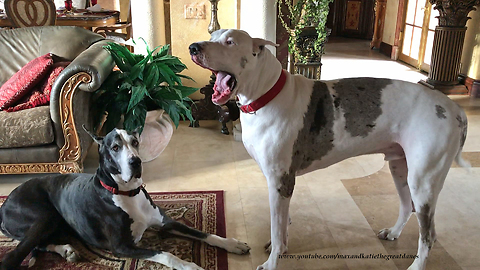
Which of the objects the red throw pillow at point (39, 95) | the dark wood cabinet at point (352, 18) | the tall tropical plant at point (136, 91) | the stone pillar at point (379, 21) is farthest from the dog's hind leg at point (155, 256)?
the dark wood cabinet at point (352, 18)

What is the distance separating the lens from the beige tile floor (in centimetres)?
213

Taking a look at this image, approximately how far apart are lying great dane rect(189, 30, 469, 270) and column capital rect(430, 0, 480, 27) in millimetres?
3694

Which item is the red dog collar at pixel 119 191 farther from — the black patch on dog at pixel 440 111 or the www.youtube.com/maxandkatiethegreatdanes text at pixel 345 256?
the black patch on dog at pixel 440 111

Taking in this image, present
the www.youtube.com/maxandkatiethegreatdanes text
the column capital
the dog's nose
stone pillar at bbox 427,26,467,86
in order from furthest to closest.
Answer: stone pillar at bbox 427,26,467,86 → the column capital → the www.youtube.com/maxandkatiethegreatdanes text → the dog's nose

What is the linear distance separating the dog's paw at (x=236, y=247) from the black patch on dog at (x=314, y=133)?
0.45m

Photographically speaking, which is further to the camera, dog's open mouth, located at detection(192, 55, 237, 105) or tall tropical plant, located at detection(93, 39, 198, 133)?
tall tropical plant, located at detection(93, 39, 198, 133)

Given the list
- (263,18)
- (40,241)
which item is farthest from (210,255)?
(263,18)

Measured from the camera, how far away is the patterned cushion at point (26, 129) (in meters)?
2.69

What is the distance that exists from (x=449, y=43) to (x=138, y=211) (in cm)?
451

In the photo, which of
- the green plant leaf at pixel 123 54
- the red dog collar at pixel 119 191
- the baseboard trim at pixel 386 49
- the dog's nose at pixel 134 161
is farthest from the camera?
the baseboard trim at pixel 386 49

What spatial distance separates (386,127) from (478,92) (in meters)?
3.98

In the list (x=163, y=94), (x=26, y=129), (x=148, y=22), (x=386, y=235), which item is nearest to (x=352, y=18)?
(x=148, y=22)

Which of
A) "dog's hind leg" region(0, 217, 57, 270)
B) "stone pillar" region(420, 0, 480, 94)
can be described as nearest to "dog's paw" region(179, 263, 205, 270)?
"dog's hind leg" region(0, 217, 57, 270)

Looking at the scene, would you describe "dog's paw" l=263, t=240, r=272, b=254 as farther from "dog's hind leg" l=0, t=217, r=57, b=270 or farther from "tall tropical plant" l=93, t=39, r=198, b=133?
"tall tropical plant" l=93, t=39, r=198, b=133
